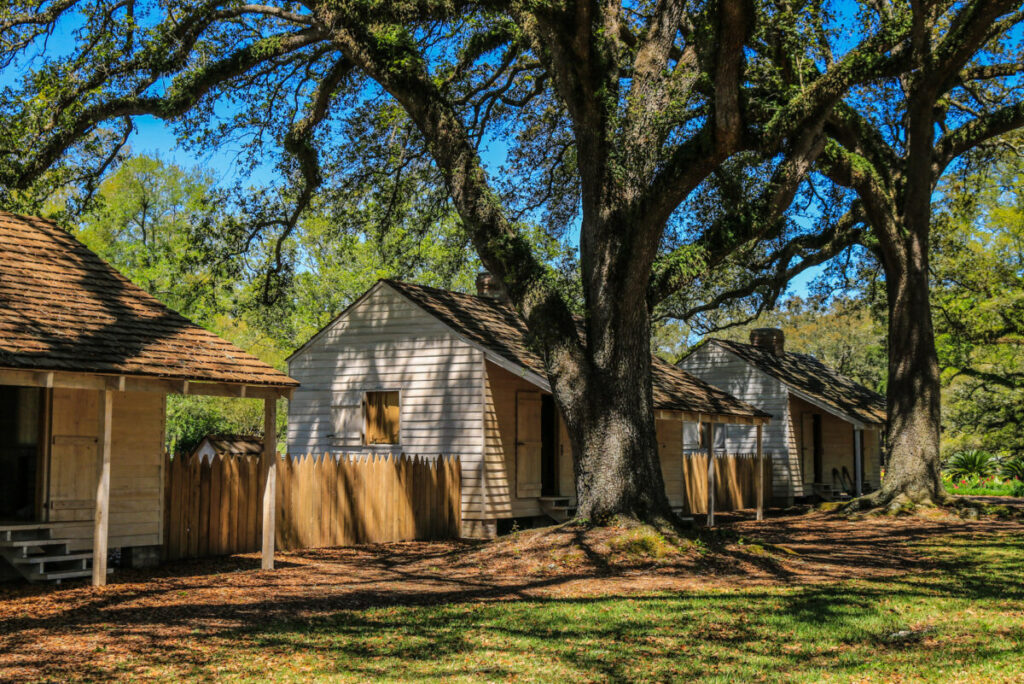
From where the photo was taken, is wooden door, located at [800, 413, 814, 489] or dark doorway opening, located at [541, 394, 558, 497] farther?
wooden door, located at [800, 413, 814, 489]

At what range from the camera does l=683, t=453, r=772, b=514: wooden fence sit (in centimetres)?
2539

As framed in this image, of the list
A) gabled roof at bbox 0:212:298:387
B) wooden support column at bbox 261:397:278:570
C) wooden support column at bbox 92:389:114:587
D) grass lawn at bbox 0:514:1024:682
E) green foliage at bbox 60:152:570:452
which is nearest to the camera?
grass lawn at bbox 0:514:1024:682

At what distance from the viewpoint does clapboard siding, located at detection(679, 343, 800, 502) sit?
2930cm

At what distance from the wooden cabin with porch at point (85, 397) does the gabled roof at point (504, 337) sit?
618cm

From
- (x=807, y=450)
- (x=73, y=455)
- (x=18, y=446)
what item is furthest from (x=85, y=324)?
(x=807, y=450)

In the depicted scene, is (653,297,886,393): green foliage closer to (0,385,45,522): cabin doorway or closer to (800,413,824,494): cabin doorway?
(800,413,824,494): cabin doorway

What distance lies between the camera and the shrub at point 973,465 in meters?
36.8

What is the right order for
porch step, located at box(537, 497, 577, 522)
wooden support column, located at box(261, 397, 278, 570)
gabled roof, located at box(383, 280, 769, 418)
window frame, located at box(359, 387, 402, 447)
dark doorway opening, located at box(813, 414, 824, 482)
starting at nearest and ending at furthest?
wooden support column, located at box(261, 397, 278, 570) → gabled roof, located at box(383, 280, 769, 418) → porch step, located at box(537, 497, 577, 522) → window frame, located at box(359, 387, 402, 447) → dark doorway opening, located at box(813, 414, 824, 482)

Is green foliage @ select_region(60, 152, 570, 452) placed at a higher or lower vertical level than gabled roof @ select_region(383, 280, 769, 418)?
higher

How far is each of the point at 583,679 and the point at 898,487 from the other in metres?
17.1

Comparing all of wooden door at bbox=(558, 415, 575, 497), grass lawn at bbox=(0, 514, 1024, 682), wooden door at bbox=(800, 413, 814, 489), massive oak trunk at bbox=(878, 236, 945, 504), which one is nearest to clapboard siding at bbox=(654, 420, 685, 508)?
wooden door at bbox=(558, 415, 575, 497)

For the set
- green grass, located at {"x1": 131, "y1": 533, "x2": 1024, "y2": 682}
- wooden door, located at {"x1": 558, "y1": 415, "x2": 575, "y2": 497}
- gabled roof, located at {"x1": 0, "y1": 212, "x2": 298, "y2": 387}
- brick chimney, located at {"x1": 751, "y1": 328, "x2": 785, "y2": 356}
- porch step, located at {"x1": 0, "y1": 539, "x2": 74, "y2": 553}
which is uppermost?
brick chimney, located at {"x1": 751, "y1": 328, "x2": 785, "y2": 356}

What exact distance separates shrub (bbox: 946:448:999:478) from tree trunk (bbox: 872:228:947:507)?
16665mm

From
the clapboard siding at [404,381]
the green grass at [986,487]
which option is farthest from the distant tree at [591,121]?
the green grass at [986,487]
